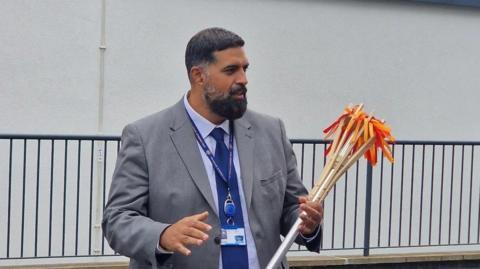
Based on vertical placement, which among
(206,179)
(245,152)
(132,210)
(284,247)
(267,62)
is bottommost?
(284,247)

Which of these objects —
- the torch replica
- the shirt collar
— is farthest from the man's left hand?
the shirt collar

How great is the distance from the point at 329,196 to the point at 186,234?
251 inches

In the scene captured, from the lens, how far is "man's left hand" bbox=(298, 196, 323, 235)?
3.55m

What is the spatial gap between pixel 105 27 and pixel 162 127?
5.50 m

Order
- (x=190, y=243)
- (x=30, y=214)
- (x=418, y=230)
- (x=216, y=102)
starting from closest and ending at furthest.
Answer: (x=190, y=243) < (x=216, y=102) < (x=30, y=214) < (x=418, y=230)

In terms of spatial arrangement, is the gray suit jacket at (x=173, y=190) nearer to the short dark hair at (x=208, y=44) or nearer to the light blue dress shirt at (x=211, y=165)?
the light blue dress shirt at (x=211, y=165)

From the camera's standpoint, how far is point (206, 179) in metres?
3.67

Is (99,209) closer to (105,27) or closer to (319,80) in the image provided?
(105,27)

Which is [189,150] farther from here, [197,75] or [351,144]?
[351,144]

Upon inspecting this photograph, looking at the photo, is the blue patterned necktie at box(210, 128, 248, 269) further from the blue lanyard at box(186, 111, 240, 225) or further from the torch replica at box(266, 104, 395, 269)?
the torch replica at box(266, 104, 395, 269)

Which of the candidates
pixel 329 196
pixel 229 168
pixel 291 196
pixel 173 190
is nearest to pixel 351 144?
pixel 291 196

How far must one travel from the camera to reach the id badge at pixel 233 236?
12.0ft

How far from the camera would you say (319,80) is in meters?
10.3

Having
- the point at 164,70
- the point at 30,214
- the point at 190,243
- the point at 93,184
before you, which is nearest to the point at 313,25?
the point at 164,70
